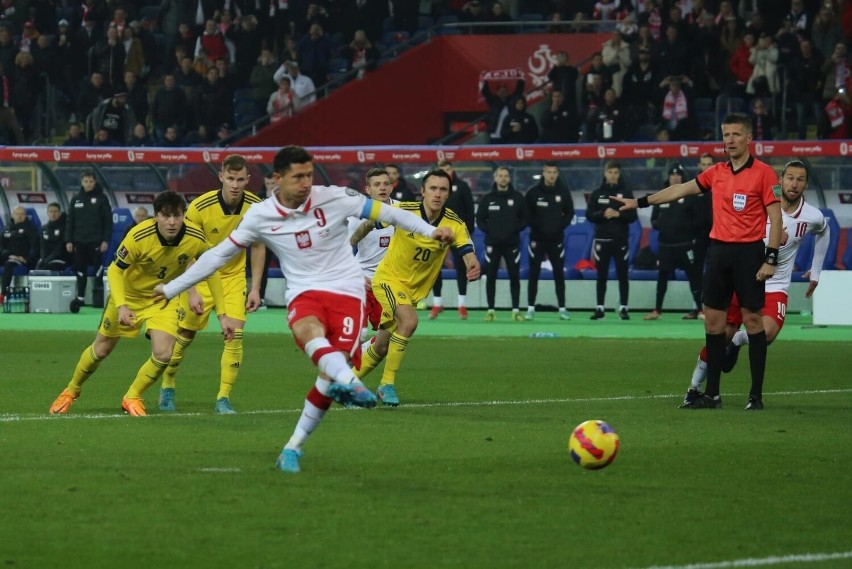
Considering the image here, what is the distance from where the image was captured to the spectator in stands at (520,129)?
27.7 m

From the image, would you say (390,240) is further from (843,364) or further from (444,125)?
(444,125)

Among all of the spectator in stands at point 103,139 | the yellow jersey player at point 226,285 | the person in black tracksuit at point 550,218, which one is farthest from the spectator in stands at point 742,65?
the yellow jersey player at point 226,285

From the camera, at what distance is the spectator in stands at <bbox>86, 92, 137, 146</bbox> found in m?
31.6

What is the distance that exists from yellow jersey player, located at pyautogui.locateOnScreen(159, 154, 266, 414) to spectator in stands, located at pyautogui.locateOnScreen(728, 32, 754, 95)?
640 inches

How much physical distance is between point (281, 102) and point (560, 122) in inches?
280

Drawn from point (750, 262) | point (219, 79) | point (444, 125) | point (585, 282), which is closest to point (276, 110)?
point (219, 79)

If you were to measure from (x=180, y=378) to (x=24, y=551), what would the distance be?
8.92m

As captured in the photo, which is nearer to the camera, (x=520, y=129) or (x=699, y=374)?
(x=699, y=374)

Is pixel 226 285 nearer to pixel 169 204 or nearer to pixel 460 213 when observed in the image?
pixel 169 204

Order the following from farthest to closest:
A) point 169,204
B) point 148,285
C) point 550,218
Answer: point 550,218 → point 148,285 → point 169,204

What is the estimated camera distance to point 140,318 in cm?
1232

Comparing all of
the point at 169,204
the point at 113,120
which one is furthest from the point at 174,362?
the point at 113,120

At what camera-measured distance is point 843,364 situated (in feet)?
55.7

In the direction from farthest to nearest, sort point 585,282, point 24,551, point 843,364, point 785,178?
point 585,282 < point 843,364 < point 785,178 < point 24,551
